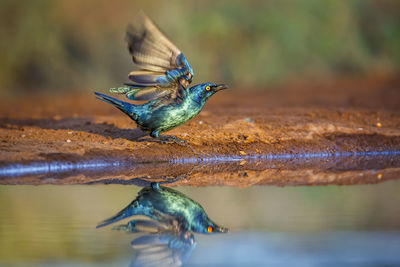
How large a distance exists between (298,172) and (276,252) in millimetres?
2870

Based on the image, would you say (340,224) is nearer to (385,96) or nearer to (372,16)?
(385,96)

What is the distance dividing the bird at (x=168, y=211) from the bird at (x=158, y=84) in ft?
4.24

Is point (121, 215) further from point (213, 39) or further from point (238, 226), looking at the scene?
point (213, 39)

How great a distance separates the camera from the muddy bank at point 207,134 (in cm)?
677

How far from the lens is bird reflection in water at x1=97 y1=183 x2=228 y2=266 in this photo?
3779 mm

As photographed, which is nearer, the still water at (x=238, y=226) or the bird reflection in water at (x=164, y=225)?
the still water at (x=238, y=226)

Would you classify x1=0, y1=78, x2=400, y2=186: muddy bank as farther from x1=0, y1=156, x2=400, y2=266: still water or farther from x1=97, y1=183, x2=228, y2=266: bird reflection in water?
x1=97, y1=183, x2=228, y2=266: bird reflection in water

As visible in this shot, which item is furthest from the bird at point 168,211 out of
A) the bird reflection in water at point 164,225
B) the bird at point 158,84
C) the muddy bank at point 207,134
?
the muddy bank at point 207,134

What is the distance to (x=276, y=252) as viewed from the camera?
3721 mm

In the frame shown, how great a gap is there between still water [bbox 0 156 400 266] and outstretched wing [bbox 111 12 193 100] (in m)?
0.86

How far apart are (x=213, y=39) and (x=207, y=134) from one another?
313 inches

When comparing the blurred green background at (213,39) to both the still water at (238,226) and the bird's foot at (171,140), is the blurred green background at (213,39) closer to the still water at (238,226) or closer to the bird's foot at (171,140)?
the bird's foot at (171,140)

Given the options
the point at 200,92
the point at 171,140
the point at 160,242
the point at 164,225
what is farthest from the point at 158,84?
the point at 160,242

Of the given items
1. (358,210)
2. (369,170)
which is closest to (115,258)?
(358,210)
